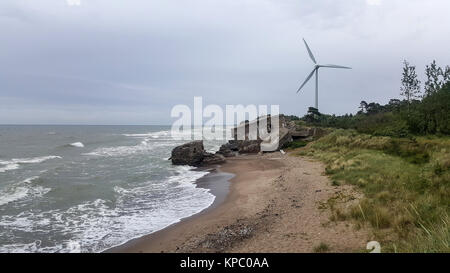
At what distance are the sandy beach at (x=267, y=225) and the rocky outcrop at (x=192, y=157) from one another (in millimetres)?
14663

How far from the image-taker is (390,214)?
34.3 ft

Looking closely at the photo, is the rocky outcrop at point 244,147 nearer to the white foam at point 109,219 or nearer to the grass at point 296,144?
the grass at point 296,144

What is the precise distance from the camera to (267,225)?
40.2ft

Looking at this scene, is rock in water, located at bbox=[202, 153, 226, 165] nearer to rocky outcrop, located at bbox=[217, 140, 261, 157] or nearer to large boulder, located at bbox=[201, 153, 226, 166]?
large boulder, located at bbox=[201, 153, 226, 166]

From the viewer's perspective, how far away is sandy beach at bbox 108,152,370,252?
9977 millimetres

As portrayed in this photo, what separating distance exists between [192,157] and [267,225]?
23.6m

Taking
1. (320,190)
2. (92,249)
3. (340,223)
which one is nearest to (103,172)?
(92,249)

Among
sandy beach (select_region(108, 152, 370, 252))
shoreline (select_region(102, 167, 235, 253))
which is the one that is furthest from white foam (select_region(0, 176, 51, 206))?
sandy beach (select_region(108, 152, 370, 252))

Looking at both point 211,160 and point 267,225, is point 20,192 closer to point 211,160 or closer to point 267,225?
point 267,225

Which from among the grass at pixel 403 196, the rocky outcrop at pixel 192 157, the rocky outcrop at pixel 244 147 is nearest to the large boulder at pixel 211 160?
the rocky outcrop at pixel 192 157

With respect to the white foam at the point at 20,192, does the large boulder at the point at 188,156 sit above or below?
above

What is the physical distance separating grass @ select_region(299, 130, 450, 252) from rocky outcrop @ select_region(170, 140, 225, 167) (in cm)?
1577

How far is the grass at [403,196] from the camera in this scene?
7859 mm

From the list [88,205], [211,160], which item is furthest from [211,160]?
[88,205]
